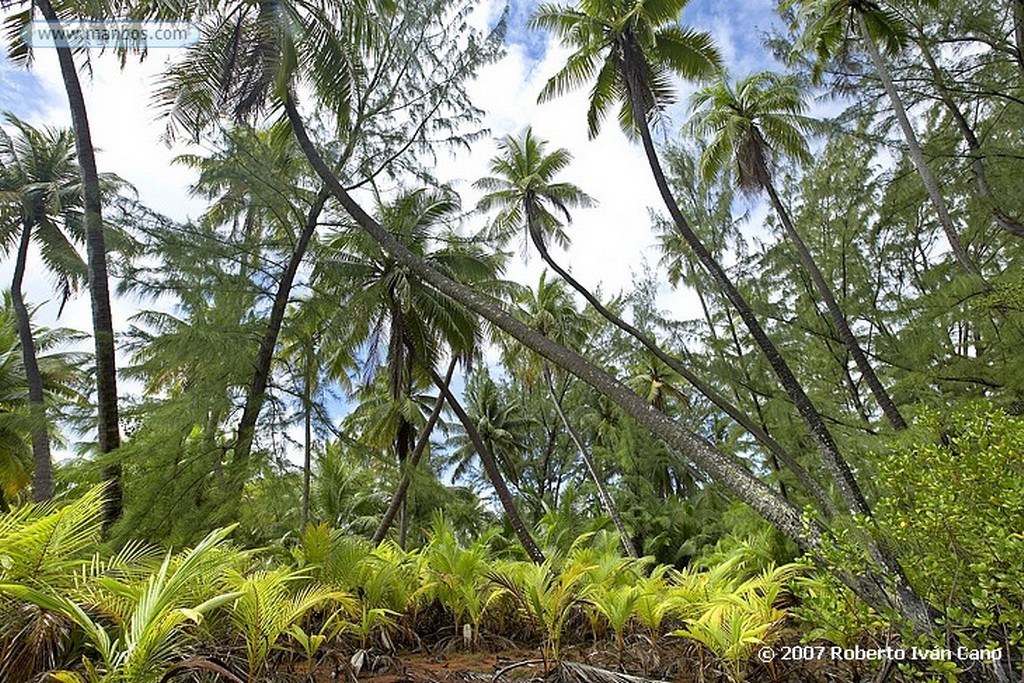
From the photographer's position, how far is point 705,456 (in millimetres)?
5215

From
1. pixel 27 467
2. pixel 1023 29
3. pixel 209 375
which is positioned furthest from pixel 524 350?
pixel 27 467

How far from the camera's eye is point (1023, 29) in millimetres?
7879

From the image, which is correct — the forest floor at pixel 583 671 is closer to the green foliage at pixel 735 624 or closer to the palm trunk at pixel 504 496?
the green foliage at pixel 735 624

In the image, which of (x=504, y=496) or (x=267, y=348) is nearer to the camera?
(x=267, y=348)

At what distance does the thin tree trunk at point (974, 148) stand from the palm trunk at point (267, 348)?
9.92 meters

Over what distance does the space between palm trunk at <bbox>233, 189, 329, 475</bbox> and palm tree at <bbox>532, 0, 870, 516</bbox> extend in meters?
4.99

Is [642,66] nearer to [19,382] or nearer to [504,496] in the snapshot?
[504,496]

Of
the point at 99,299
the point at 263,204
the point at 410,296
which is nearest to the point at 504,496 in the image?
the point at 410,296

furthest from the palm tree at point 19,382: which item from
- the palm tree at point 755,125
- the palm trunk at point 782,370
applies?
the palm tree at point 755,125

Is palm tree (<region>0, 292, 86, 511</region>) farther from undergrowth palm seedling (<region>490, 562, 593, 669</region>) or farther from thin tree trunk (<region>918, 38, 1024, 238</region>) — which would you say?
thin tree trunk (<region>918, 38, 1024, 238</region>)

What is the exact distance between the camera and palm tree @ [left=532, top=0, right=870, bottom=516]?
8.09m

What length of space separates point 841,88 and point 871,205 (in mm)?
2113

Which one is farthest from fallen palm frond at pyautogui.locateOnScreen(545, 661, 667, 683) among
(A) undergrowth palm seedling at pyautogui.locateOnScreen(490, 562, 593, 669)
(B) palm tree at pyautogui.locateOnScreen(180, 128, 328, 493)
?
(B) palm tree at pyautogui.locateOnScreen(180, 128, 328, 493)

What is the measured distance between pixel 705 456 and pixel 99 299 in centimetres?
784
